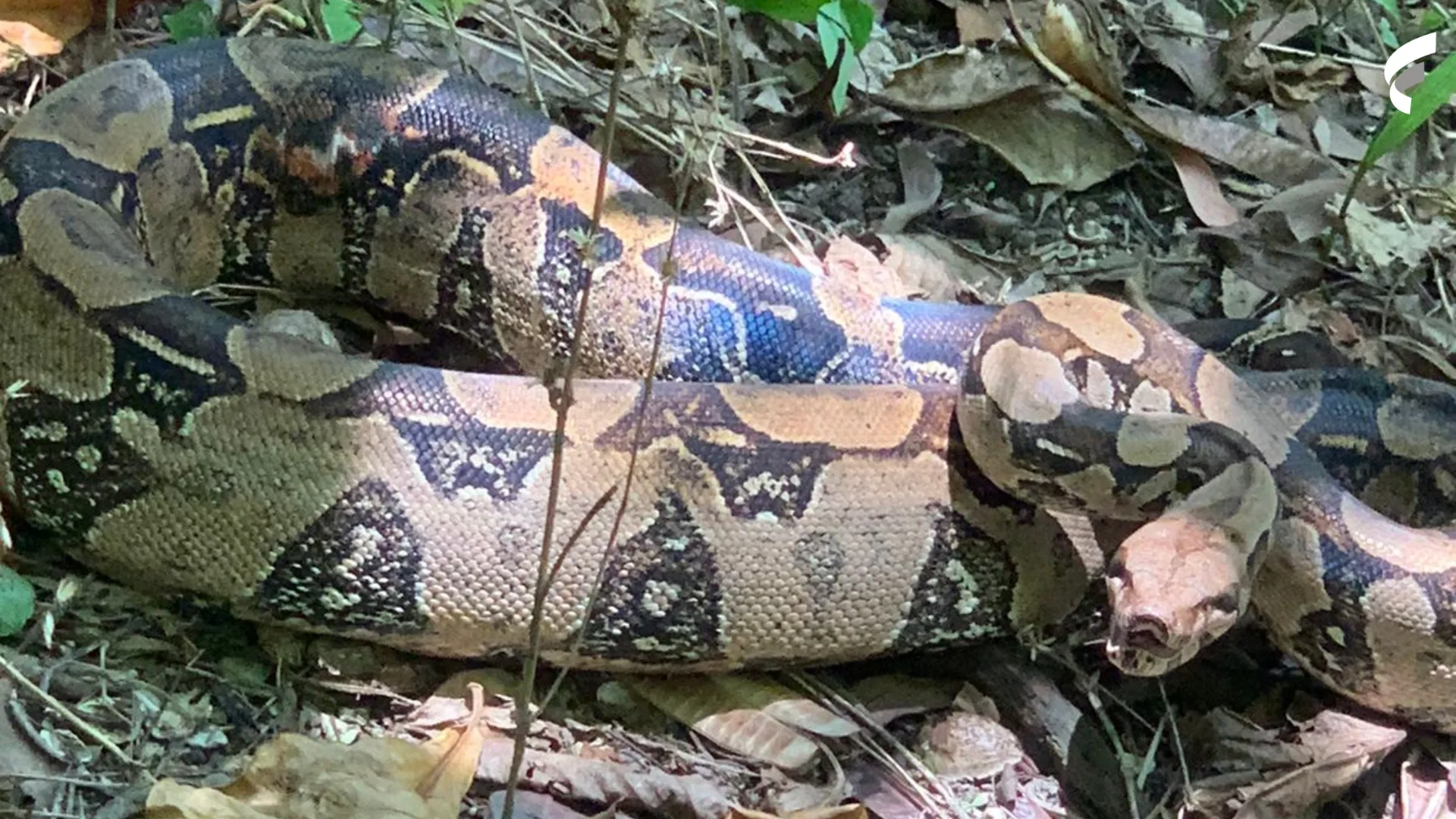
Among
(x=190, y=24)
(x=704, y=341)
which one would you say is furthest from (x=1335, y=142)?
(x=190, y=24)

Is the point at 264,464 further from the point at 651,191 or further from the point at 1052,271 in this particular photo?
the point at 1052,271

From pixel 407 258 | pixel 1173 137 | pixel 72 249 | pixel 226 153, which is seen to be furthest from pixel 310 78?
pixel 1173 137

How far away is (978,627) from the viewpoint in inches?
153

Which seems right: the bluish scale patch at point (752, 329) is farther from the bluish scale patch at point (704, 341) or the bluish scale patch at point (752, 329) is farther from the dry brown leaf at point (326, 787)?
the dry brown leaf at point (326, 787)

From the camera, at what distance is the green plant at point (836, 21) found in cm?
457

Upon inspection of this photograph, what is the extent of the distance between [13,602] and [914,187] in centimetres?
365

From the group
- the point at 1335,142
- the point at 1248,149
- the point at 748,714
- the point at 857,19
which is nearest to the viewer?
the point at 748,714

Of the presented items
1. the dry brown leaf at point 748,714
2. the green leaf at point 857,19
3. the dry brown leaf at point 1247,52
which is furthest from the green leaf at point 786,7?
the dry brown leaf at point 1247,52

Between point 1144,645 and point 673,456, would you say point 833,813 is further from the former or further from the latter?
point 673,456

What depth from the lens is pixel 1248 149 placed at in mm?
5848

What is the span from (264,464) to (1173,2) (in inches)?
200

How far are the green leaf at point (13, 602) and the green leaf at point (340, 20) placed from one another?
2.35 meters

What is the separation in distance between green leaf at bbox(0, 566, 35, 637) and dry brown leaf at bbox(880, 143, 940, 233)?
Answer: 10.9 feet

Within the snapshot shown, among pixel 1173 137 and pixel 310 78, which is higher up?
pixel 310 78
